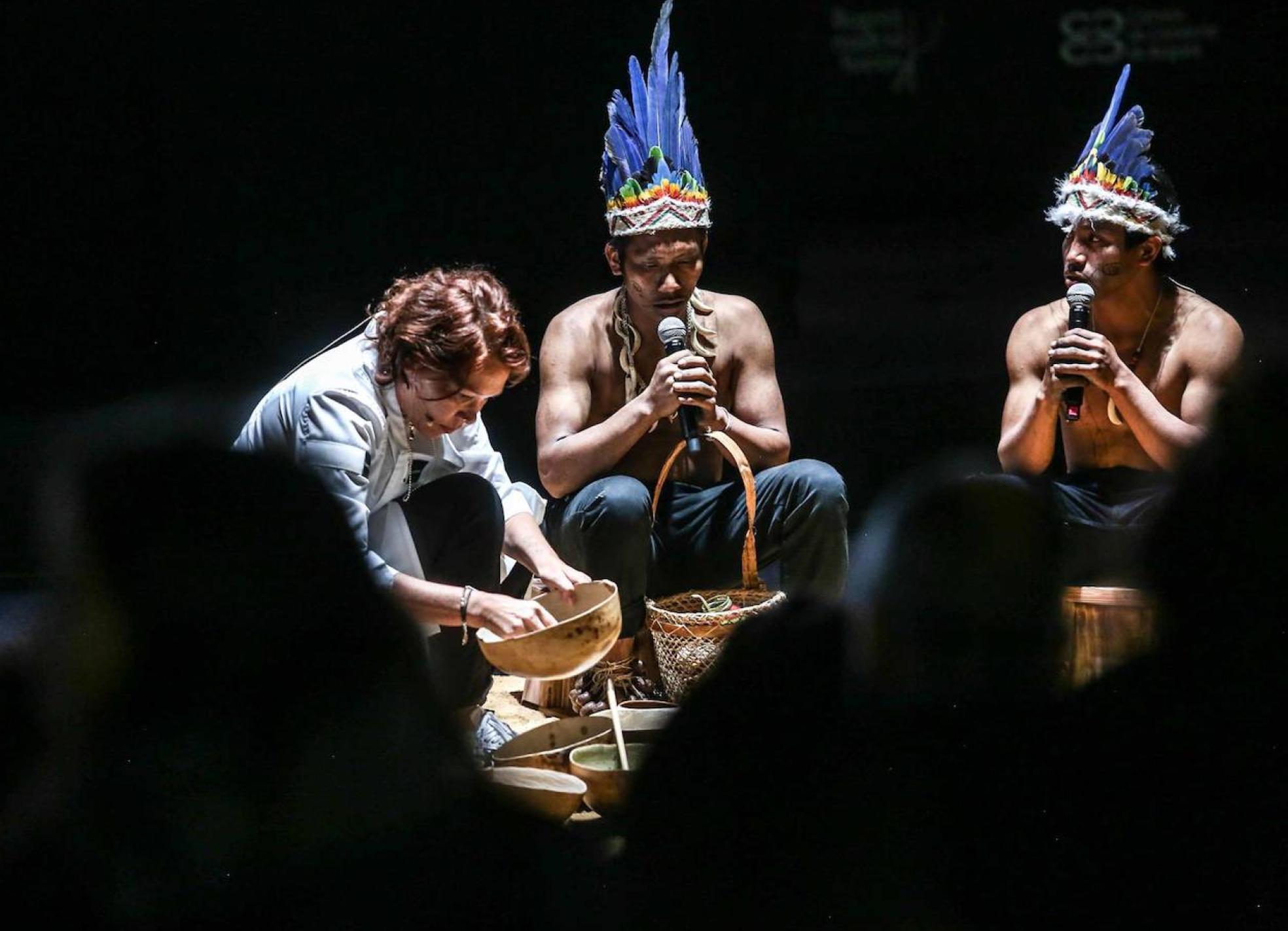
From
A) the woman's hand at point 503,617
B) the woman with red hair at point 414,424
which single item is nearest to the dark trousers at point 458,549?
the woman with red hair at point 414,424

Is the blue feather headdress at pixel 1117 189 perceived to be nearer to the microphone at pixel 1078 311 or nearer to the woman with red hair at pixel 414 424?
the microphone at pixel 1078 311

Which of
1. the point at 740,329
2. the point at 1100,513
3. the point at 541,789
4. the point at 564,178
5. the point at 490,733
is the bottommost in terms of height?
the point at 490,733

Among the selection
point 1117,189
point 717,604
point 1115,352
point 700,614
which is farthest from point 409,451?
point 1117,189

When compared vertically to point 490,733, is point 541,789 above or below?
above

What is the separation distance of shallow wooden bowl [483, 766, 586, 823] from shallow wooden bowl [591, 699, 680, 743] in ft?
0.76

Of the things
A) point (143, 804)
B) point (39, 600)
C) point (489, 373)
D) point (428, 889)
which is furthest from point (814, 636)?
point (39, 600)

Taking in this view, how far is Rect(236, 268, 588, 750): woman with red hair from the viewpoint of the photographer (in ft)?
6.91

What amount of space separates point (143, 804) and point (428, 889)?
37 centimetres

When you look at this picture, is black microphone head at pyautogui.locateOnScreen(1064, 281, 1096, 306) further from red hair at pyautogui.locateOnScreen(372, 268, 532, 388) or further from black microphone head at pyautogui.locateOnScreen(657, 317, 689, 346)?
red hair at pyautogui.locateOnScreen(372, 268, 532, 388)

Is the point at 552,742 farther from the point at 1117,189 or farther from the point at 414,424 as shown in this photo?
the point at 1117,189

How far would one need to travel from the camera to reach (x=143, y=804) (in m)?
1.55

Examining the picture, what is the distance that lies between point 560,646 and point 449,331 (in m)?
0.58

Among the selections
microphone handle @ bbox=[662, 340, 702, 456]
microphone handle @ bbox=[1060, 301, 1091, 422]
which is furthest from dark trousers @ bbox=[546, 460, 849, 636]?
microphone handle @ bbox=[1060, 301, 1091, 422]

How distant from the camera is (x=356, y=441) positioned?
2135 mm
